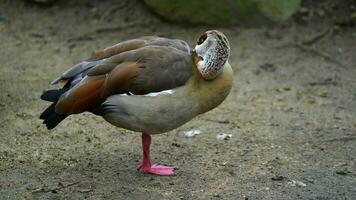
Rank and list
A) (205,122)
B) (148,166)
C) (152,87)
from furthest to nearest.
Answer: (205,122) < (148,166) < (152,87)

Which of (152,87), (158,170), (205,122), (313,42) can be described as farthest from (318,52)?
(152,87)

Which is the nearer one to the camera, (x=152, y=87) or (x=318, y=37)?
(x=152, y=87)

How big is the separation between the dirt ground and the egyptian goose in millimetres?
482

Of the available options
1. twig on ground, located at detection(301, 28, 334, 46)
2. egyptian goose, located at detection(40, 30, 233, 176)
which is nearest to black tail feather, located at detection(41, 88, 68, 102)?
egyptian goose, located at detection(40, 30, 233, 176)

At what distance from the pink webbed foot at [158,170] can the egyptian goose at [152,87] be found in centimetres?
36

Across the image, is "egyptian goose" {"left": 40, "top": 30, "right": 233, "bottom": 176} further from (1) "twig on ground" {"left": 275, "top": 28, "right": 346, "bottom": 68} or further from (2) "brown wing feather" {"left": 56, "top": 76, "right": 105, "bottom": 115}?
(1) "twig on ground" {"left": 275, "top": 28, "right": 346, "bottom": 68}

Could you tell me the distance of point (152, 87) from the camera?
4023mm

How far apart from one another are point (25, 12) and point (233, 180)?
4813 mm

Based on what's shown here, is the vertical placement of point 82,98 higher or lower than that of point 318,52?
higher

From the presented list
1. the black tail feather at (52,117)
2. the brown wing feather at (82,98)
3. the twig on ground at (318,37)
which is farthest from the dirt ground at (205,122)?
the brown wing feather at (82,98)

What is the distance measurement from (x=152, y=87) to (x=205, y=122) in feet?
5.05

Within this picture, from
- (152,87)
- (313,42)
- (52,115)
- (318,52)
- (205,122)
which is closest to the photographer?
(152,87)

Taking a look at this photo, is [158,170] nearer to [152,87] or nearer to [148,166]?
[148,166]

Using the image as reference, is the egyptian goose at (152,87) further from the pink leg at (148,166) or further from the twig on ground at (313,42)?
the twig on ground at (313,42)
